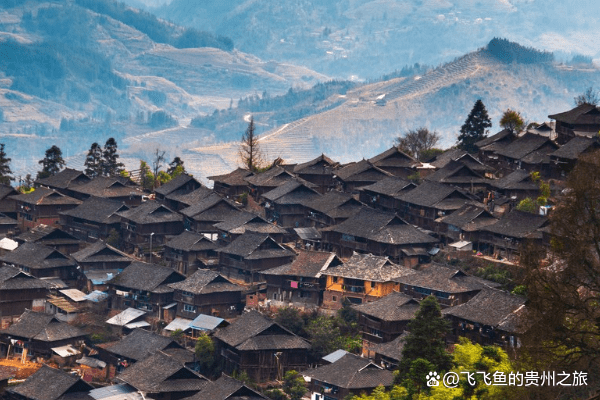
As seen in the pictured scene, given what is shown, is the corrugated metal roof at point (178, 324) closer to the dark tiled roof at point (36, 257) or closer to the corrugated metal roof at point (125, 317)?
the corrugated metal roof at point (125, 317)

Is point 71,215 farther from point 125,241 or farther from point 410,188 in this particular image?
point 410,188

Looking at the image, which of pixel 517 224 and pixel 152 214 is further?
pixel 152 214

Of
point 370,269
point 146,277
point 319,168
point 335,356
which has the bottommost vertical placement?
point 335,356

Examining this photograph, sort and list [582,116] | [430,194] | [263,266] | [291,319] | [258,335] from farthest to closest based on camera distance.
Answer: [582,116] → [430,194] → [263,266] → [291,319] → [258,335]

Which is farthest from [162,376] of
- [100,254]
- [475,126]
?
[475,126]

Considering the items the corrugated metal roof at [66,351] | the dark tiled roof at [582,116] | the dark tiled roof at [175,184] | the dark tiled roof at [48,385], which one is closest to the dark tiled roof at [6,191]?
the dark tiled roof at [175,184]

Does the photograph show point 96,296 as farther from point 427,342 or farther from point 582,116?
point 582,116

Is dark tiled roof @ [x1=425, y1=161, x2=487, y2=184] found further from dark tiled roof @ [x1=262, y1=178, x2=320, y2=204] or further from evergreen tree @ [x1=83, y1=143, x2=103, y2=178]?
evergreen tree @ [x1=83, y1=143, x2=103, y2=178]
